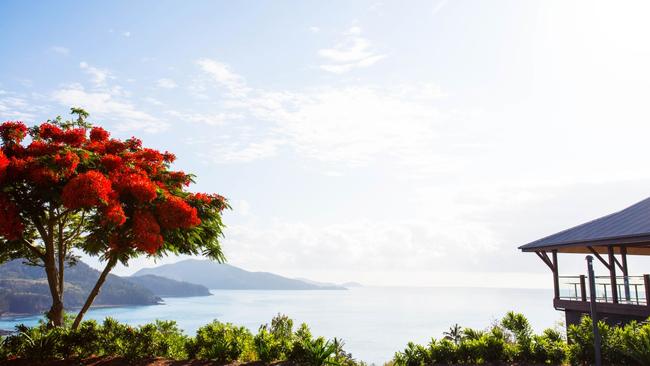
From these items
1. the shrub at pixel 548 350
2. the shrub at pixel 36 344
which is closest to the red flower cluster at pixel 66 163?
the shrub at pixel 36 344

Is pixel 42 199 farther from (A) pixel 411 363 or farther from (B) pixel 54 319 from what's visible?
(A) pixel 411 363

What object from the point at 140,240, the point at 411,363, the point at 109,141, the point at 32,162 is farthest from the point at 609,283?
the point at 32,162

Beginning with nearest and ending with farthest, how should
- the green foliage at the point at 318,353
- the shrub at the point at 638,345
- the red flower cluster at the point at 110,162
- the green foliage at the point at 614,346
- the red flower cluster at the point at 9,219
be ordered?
the shrub at the point at 638,345, the green foliage at the point at 614,346, the green foliage at the point at 318,353, the red flower cluster at the point at 9,219, the red flower cluster at the point at 110,162

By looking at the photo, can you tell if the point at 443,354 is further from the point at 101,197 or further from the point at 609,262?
the point at 609,262

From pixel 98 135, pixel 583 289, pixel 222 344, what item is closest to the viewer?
pixel 222 344

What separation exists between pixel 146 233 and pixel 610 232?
16458 mm

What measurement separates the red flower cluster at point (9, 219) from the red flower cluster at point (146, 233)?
2.64 m

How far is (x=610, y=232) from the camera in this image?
1805 centimetres

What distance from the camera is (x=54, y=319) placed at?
1297 centimetres

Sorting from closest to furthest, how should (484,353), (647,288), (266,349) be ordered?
(266,349) < (484,353) < (647,288)

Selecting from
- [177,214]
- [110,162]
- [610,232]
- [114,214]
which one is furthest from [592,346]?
[110,162]

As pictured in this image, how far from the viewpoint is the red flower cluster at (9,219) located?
1072 cm

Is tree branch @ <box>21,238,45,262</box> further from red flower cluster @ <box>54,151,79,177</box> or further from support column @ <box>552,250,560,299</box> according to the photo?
support column @ <box>552,250,560,299</box>

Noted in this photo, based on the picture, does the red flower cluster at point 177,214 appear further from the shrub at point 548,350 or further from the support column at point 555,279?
the support column at point 555,279
